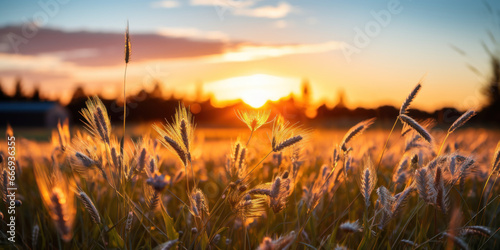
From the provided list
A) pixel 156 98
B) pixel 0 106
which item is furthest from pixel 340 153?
pixel 0 106

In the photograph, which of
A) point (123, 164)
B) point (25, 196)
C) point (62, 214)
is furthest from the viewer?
point (25, 196)

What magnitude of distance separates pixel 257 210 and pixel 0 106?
220 feet

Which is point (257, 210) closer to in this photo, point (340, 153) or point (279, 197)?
point (279, 197)

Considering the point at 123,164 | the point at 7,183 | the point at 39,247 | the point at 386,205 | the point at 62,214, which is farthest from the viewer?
the point at 39,247

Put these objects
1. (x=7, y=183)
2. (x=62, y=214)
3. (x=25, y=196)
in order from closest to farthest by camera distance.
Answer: (x=62, y=214)
(x=7, y=183)
(x=25, y=196)

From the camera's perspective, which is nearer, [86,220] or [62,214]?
[62,214]

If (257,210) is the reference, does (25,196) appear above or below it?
below

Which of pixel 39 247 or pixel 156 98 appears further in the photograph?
pixel 156 98

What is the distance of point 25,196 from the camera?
9.27 ft

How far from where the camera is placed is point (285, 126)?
5.57ft

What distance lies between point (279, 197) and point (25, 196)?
2297 millimetres

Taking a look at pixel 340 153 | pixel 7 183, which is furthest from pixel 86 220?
pixel 340 153

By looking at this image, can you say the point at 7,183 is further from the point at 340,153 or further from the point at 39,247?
the point at 340,153

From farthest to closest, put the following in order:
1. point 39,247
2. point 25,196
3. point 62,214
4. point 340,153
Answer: point 25,196 < point 39,247 < point 340,153 < point 62,214
